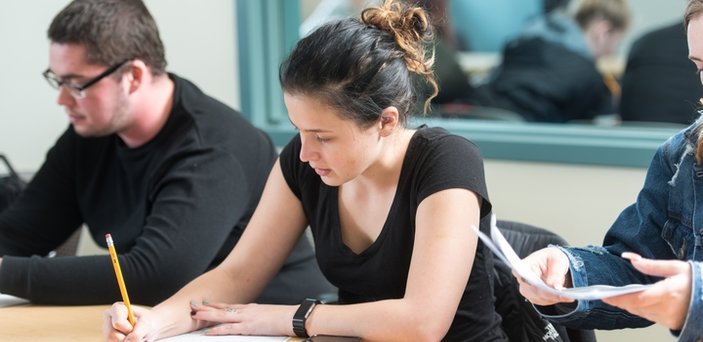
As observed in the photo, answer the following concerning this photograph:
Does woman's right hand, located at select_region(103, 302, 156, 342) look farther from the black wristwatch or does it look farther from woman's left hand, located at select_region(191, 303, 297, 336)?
the black wristwatch

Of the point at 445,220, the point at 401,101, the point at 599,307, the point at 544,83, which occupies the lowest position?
the point at 544,83

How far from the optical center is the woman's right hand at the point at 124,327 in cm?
194

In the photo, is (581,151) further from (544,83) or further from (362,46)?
(544,83)

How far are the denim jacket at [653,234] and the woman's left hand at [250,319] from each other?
507 mm

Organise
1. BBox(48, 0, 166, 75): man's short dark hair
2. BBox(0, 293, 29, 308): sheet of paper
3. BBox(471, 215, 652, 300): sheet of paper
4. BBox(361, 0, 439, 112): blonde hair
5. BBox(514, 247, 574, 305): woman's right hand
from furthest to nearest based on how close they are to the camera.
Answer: BBox(48, 0, 166, 75): man's short dark hair
BBox(0, 293, 29, 308): sheet of paper
BBox(361, 0, 439, 112): blonde hair
BBox(514, 247, 574, 305): woman's right hand
BBox(471, 215, 652, 300): sheet of paper

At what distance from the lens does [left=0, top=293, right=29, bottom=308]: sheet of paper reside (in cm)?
230

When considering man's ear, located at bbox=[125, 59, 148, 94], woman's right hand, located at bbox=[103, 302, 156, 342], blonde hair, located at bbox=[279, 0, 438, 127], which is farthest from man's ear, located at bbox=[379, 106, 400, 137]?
man's ear, located at bbox=[125, 59, 148, 94]

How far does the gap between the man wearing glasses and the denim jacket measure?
0.90 metres

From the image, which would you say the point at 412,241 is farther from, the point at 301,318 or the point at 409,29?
the point at 409,29

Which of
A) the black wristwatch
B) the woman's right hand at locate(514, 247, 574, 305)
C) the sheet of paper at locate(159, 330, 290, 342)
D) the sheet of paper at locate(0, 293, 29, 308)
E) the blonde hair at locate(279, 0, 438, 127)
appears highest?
the blonde hair at locate(279, 0, 438, 127)

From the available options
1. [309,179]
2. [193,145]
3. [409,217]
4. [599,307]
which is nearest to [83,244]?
[193,145]

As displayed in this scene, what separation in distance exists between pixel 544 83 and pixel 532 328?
2.76 metres

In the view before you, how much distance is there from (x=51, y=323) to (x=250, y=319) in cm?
46

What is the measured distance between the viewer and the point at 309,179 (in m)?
2.17
